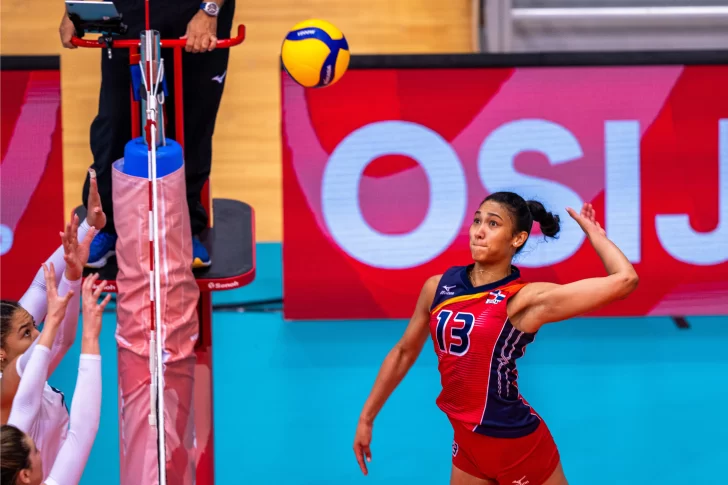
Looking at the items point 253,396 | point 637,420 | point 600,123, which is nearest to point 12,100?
point 253,396

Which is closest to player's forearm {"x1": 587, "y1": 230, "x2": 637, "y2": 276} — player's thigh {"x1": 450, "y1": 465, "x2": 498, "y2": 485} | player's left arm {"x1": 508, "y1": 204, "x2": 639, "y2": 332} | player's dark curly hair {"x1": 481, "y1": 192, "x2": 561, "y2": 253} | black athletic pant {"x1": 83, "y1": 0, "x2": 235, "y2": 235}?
player's left arm {"x1": 508, "y1": 204, "x2": 639, "y2": 332}

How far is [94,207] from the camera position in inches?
181

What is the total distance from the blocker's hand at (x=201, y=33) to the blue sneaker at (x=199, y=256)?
81cm

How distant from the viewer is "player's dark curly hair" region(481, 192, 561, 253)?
4.55 metres

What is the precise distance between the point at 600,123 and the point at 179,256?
418 cm

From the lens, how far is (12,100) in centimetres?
789

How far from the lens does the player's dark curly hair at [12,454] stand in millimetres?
3668

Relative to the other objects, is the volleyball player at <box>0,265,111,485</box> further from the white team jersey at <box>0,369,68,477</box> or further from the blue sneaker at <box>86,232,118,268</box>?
the blue sneaker at <box>86,232,118,268</box>

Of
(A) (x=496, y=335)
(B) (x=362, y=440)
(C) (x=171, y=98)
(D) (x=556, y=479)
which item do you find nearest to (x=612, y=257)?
(A) (x=496, y=335)

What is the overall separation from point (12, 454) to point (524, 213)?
2082 mm

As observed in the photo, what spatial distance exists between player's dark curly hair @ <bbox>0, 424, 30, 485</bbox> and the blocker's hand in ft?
5.08

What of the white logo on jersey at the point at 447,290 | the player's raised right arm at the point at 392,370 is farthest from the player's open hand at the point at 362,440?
the white logo on jersey at the point at 447,290

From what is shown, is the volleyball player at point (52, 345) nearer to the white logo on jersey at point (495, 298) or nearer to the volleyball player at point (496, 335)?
the volleyball player at point (496, 335)

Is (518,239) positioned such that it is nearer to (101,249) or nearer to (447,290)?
(447,290)
